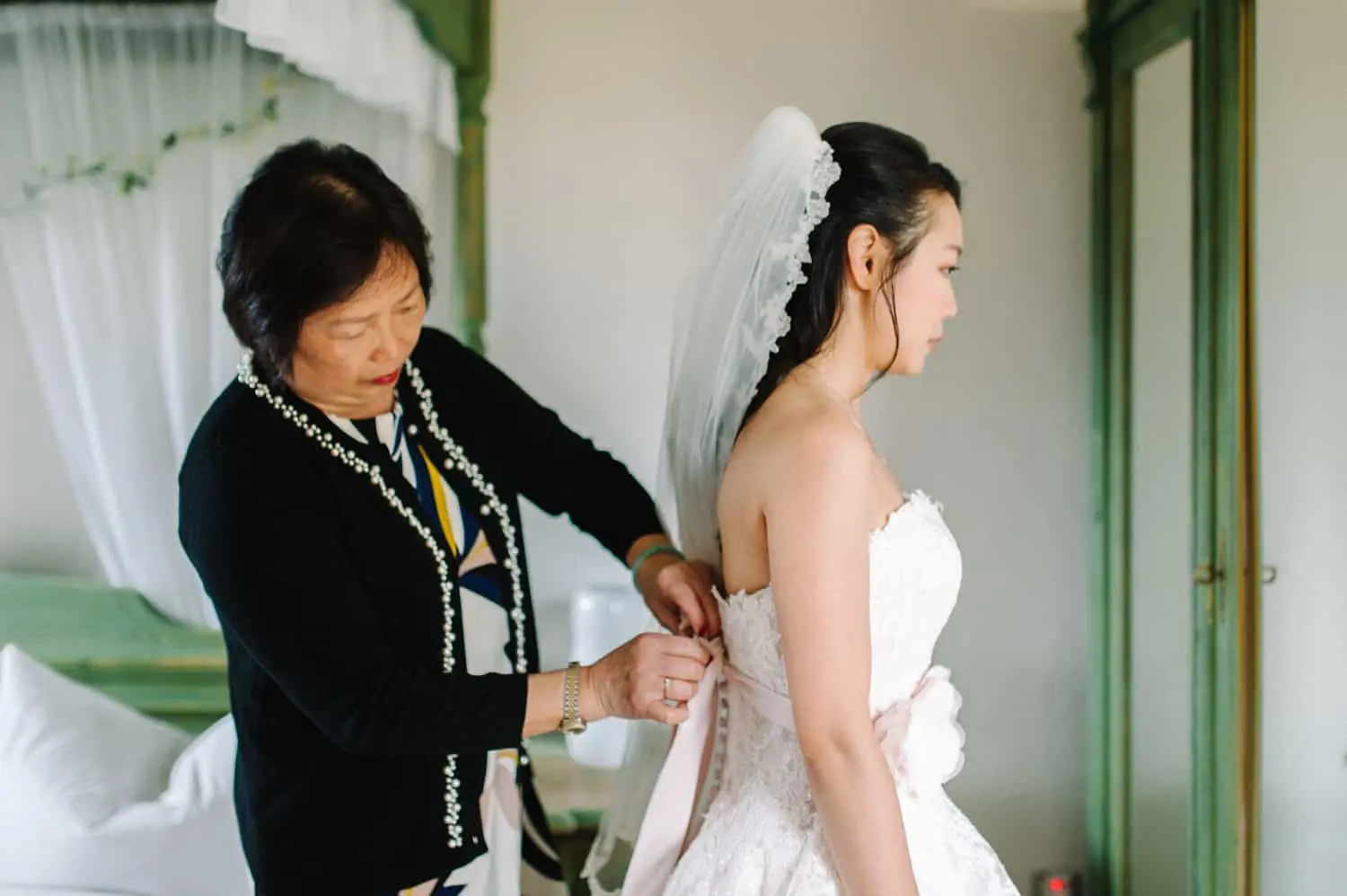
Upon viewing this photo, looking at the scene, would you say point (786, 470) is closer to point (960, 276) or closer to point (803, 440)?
point (803, 440)

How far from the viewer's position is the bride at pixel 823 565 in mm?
953

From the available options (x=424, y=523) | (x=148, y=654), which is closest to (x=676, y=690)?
(x=424, y=523)

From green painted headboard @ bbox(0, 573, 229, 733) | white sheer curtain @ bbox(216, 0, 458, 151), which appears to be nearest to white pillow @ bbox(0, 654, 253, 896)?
green painted headboard @ bbox(0, 573, 229, 733)

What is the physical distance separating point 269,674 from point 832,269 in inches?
29.1

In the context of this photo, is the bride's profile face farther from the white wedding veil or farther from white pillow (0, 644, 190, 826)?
white pillow (0, 644, 190, 826)

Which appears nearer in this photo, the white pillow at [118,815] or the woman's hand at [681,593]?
the woman's hand at [681,593]

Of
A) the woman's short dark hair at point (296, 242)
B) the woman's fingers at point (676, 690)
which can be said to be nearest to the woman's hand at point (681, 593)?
the woman's fingers at point (676, 690)

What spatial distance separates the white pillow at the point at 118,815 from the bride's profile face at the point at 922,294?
3.79 ft

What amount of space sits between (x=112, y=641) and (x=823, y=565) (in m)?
1.46

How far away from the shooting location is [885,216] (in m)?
1.04

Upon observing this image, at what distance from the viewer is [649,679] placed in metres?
1.07

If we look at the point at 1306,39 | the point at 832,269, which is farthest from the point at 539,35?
the point at 1306,39

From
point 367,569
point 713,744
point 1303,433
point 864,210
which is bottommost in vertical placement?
point 713,744

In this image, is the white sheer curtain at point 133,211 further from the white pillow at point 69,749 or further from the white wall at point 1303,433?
the white wall at point 1303,433
